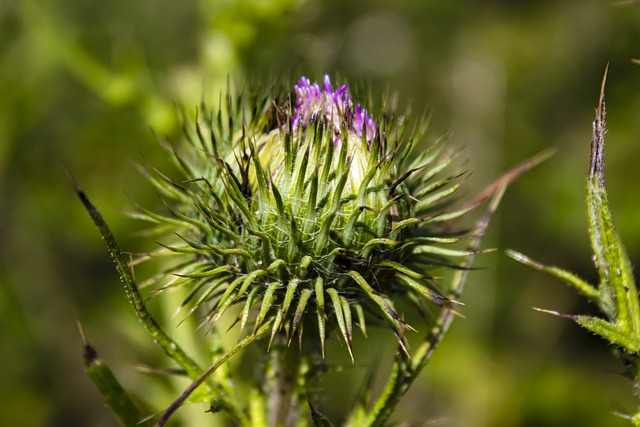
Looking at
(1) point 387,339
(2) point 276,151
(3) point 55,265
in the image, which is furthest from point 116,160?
(2) point 276,151

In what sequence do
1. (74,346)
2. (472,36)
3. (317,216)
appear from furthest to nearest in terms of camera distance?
(472,36) → (74,346) → (317,216)

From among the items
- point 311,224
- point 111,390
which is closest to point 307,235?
point 311,224

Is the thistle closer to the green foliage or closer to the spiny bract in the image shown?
the spiny bract

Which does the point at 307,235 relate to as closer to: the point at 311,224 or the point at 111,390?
the point at 311,224

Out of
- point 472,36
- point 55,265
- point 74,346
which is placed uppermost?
point 472,36

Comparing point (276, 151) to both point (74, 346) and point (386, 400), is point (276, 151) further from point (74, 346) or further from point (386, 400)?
point (74, 346)

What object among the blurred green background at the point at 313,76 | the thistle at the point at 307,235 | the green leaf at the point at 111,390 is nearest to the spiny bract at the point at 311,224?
the thistle at the point at 307,235

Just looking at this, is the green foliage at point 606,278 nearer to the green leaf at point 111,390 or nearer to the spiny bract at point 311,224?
the spiny bract at point 311,224
